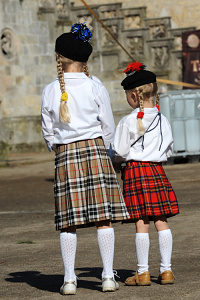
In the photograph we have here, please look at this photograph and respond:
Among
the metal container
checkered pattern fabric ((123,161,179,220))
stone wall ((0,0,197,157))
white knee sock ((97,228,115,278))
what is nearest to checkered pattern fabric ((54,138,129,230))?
white knee sock ((97,228,115,278))

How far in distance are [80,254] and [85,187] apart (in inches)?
76.1

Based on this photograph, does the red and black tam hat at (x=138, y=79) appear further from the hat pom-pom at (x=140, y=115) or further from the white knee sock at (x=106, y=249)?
the white knee sock at (x=106, y=249)

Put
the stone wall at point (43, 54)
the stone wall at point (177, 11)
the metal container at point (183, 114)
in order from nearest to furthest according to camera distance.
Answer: the metal container at point (183, 114), the stone wall at point (43, 54), the stone wall at point (177, 11)

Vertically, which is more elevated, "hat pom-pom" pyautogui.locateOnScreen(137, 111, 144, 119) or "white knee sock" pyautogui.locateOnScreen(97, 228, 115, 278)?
"hat pom-pom" pyautogui.locateOnScreen(137, 111, 144, 119)

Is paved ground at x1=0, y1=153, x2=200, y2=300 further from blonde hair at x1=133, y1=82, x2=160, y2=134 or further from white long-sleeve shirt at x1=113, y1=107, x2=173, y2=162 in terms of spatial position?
blonde hair at x1=133, y1=82, x2=160, y2=134

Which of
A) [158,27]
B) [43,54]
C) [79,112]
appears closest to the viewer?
[79,112]

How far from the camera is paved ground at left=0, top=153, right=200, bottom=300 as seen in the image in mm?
5824

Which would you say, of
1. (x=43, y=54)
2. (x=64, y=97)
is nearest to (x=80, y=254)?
(x=64, y=97)

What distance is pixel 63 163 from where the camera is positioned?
5898 millimetres

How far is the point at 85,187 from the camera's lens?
5.86 meters

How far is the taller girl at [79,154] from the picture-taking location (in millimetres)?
5824

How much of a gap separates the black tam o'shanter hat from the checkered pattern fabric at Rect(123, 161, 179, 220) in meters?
0.87

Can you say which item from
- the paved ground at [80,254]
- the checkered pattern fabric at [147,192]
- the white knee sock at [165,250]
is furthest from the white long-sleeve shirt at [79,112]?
the paved ground at [80,254]

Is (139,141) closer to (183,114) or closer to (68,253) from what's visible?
(68,253)
